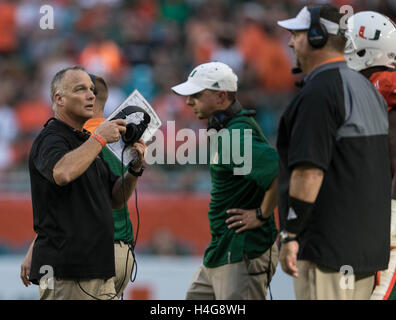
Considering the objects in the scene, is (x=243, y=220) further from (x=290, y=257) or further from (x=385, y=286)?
(x=290, y=257)

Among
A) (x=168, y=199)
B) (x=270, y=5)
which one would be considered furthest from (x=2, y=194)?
(x=270, y=5)

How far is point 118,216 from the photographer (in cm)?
541

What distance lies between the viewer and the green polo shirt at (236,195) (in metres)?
5.11

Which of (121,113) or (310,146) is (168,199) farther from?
(310,146)

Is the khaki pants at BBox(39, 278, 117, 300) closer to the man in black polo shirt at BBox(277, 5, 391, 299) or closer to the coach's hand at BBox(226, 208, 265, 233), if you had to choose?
the coach's hand at BBox(226, 208, 265, 233)

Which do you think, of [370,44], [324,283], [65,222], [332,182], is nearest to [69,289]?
[65,222]

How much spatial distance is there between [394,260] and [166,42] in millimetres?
8206

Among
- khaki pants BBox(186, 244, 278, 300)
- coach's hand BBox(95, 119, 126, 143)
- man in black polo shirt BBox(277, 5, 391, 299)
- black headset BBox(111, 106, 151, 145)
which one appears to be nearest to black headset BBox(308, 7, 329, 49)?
man in black polo shirt BBox(277, 5, 391, 299)

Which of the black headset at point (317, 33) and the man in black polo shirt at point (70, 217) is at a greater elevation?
the black headset at point (317, 33)

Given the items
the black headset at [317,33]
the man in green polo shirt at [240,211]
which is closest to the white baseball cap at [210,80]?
the man in green polo shirt at [240,211]

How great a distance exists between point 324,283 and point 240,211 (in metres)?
1.33

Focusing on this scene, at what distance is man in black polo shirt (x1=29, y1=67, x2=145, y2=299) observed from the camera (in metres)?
4.38

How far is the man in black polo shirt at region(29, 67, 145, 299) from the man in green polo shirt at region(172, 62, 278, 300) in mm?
844

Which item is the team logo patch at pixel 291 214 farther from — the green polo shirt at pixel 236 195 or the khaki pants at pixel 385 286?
the green polo shirt at pixel 236 195
